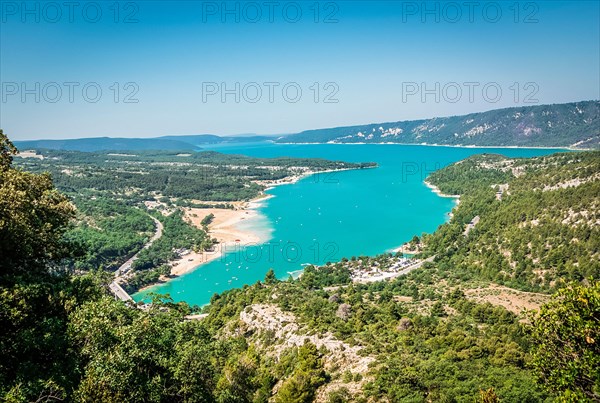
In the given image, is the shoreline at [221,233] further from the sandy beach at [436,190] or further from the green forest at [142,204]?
the sandy beach at [436,190]

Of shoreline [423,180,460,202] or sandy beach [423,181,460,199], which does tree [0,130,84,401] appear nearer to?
shoreline [423,180,460,202]

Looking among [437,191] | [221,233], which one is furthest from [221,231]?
[437,191]

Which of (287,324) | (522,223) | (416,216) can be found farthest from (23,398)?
(416,216)

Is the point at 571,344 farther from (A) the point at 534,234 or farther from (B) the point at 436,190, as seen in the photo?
(B) the point at 436,190

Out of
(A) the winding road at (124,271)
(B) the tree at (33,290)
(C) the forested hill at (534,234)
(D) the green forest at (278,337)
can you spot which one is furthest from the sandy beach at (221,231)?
(B) the tree at (33,290)

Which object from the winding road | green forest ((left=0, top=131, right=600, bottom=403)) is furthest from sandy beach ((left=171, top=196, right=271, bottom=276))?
green forest ((left=0, top=131, right=600, bottom=403))

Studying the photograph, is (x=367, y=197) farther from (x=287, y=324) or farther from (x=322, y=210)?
(x=287, y=324)
